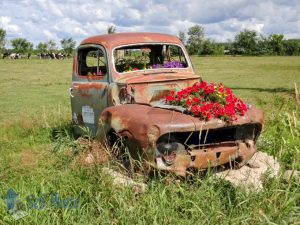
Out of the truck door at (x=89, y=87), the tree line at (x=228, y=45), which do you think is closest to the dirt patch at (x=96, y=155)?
the truck door at (x=89, y=87)

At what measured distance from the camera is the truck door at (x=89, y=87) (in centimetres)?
604

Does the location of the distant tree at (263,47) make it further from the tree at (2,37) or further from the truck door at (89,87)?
the truck door at (89,87)

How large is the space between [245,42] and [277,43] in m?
8.47

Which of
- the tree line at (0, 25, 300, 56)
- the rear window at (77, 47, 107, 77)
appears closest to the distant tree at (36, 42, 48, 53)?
the tree line at (0, 25, 300, 56)

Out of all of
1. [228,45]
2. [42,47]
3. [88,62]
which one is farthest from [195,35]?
[88,62]

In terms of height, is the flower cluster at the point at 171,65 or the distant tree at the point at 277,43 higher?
the distant tree at the point at 277,43

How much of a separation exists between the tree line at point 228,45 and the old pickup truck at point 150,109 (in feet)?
287

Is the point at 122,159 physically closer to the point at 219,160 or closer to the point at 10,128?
the point at 219,160

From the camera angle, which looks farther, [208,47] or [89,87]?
[208,47]

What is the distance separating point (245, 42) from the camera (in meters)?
102

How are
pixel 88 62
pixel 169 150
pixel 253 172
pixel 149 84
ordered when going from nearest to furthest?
pixel 169 150
pixel 253 172
pixel 149 84
pixel 88 62

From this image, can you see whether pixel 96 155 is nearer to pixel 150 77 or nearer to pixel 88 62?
pixel 150 77

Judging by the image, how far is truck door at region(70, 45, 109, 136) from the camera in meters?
6.04

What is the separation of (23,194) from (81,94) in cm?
255
